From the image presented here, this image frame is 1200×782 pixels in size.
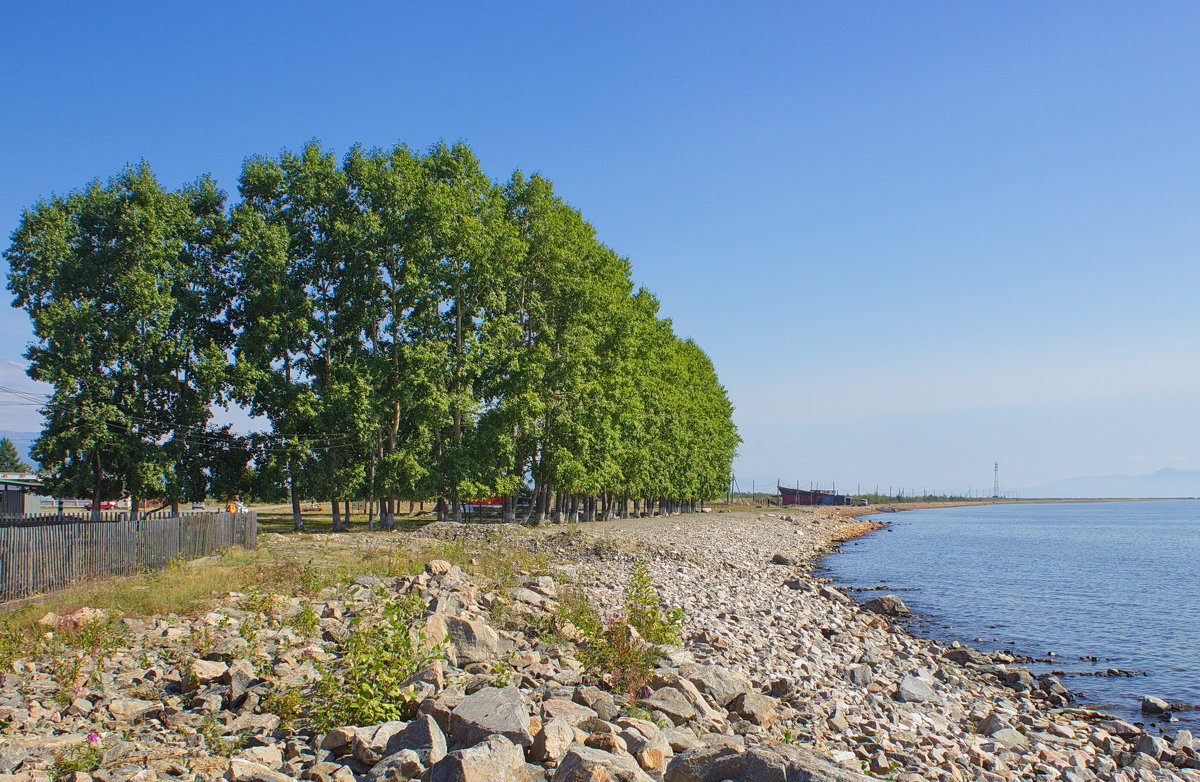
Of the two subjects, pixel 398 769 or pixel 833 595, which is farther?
pixel 833 595

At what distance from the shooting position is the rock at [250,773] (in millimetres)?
7260

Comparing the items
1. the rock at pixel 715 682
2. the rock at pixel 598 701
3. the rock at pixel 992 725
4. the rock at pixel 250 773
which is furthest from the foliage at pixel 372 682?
the rock at pixel 992 725

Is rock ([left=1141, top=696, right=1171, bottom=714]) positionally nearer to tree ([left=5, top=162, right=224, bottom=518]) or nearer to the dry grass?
the dry grass

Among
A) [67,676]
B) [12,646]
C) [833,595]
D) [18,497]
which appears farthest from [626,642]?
[18,497]

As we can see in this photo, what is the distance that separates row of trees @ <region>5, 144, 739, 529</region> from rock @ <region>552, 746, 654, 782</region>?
31113 millimetres

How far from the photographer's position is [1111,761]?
12078mm

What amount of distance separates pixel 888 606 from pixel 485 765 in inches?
867

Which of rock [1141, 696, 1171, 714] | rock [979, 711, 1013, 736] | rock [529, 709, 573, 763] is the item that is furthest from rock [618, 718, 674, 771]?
rock [1141, 696, 1171, 714]

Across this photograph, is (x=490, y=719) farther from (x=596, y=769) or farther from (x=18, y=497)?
(x=18, y=497)

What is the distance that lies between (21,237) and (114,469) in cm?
1133

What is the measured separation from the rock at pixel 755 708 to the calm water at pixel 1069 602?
931 centimetres

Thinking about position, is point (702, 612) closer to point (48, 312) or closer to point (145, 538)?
point (145, 538)

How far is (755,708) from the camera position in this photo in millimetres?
11055

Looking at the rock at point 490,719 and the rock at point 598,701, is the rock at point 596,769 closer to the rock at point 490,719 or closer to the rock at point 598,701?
the rock at point 490,719
